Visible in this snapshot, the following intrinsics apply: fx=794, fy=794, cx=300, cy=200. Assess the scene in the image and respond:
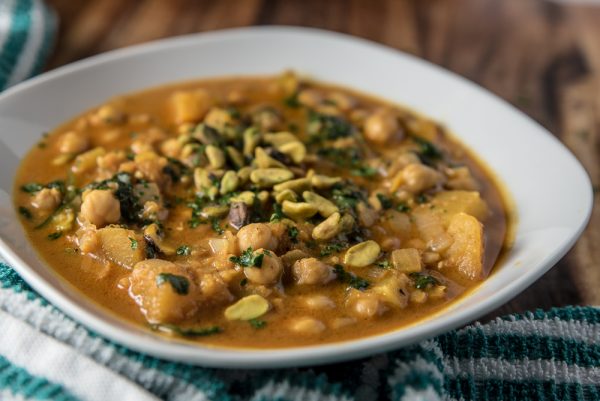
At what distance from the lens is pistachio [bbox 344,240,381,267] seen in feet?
12.0

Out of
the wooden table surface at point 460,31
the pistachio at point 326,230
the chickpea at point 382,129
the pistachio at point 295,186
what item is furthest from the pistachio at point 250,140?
the wooden table surface at point 460,31

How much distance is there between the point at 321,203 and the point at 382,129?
1004mm

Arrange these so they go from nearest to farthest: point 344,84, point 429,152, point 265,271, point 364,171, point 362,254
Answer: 1. point 265,271
2. point 362,254
3. point 364,171
4. point 429,152
5. point 344,84

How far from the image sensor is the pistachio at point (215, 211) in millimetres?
3904

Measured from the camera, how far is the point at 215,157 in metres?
4.22

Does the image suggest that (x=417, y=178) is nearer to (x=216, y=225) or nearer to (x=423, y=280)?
(x=423, y=280)

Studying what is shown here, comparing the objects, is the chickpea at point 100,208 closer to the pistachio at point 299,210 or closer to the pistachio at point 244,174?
the pistachio at point 244,174

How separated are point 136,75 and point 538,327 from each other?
2.99 metres

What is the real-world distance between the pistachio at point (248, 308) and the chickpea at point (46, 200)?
3.90 feet

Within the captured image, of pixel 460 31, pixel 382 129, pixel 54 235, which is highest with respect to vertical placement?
pixel 460 31

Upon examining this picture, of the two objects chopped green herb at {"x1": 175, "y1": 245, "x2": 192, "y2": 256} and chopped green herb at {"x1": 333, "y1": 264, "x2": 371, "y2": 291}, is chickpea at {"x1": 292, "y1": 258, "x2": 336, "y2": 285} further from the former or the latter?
chopped green herb at {"x1": 175, "y1": 245, "x2": 192, "y2": 256}

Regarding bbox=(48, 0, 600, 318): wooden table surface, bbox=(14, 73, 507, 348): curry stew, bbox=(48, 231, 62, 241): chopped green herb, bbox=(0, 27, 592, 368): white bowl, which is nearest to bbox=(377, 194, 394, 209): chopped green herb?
bbox=(14, 73, 507, 348): curry stew

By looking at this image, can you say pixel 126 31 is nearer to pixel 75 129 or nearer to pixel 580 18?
pixel 75 129

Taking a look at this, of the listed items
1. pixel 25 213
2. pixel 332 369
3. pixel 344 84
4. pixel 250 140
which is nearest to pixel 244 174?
pixel 250 140
